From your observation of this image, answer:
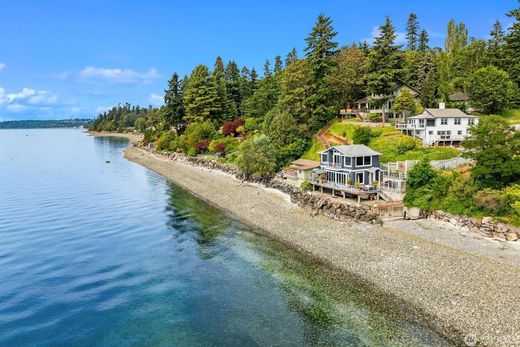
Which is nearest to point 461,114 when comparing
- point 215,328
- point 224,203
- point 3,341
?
point 224,203

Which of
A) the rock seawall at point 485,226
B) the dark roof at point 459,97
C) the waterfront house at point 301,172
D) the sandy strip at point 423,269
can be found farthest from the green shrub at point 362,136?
the dark roof at point 459,97

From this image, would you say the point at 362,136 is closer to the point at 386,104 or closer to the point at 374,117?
the point at 374,117

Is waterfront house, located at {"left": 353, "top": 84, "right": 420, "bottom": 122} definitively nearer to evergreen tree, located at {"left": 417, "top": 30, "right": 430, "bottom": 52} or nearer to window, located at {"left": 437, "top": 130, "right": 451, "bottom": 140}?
window, located at {"left": 437, "top": 130, "right": 451, "bottom": 140}

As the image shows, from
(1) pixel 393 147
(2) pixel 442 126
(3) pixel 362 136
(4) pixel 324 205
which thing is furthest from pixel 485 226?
(3) pixel 362 136

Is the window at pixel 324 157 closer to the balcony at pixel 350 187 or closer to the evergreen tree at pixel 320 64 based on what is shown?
the balcony at pixel 350 187

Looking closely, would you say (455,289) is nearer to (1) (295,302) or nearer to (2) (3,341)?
(1) (295,302)
